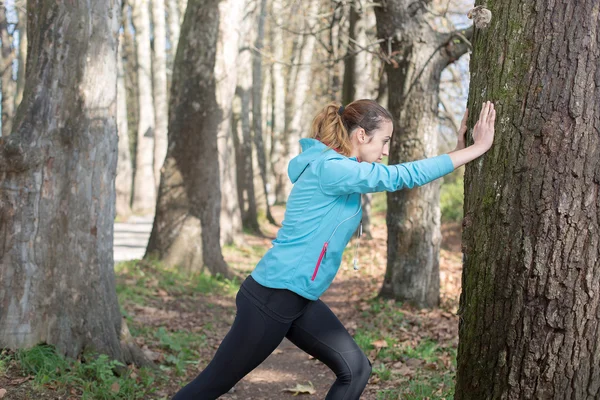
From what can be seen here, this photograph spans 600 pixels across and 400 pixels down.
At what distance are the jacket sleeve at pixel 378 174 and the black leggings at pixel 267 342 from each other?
659mm

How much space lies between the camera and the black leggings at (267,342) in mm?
3471

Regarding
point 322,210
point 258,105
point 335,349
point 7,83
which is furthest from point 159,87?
point 335,349

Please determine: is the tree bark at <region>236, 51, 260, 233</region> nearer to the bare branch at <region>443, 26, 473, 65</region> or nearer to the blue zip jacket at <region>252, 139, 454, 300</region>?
the bare branch at <region>443, 26, 473, 65</region>

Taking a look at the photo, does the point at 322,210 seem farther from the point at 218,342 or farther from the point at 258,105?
the point at 258,105

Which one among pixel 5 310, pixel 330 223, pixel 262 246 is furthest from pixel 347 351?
pixel 262 246

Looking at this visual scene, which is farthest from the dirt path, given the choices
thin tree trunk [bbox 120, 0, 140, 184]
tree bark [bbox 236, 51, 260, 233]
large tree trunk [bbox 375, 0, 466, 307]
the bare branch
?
thin tree trunk [bbox 120, 0, 140, 184]

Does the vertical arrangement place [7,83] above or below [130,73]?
below

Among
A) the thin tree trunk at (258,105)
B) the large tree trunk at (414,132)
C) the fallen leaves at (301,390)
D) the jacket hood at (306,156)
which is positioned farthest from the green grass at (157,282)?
the thin tree trunk at (258,105)

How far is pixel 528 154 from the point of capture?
324 cm

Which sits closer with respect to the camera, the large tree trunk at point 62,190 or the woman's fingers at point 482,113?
the woman's fingers at point 482,113

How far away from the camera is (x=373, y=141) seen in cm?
371

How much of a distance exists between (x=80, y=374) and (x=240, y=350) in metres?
2.27

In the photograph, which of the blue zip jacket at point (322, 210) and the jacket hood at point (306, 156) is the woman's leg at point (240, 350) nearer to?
the blue zip jacket at point (322, 210)

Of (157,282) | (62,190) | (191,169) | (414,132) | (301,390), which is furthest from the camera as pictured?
(191,169)
